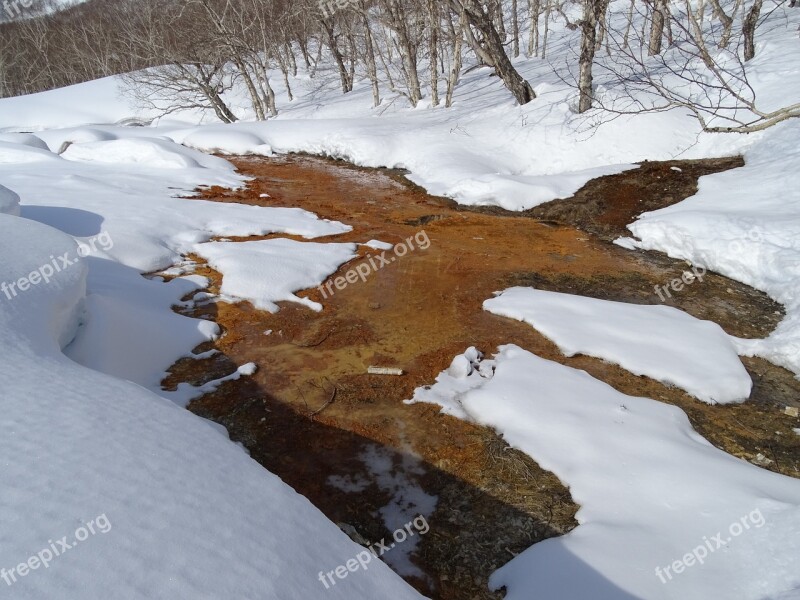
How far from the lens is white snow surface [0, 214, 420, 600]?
Result: 5.18ft

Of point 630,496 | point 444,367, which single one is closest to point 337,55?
point 444,367

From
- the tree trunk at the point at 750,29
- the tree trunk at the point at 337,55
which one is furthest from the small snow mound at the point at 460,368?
the tree trunk at the point at 337,55

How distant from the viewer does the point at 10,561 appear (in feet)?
4.89

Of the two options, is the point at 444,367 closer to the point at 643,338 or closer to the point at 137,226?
the point at 643,338

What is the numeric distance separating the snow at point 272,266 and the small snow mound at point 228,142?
7.48 m

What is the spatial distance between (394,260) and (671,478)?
4.80 meters

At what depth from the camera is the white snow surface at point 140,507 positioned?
1.58 meters

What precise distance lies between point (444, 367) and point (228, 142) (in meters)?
11.9

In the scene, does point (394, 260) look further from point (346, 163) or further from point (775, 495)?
point (346, 163)

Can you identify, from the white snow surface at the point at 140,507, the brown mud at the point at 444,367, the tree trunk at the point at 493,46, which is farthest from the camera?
the tree trunk at the point at 493,46

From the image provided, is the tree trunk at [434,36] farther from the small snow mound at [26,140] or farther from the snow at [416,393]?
the small snow mound at [26,140]

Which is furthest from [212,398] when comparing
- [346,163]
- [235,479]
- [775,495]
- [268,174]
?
[346,163]

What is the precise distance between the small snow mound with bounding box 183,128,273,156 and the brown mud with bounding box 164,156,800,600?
20.5 feet

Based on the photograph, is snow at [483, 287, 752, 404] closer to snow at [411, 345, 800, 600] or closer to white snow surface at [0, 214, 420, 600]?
snow at [411, 345, 800, 600]
